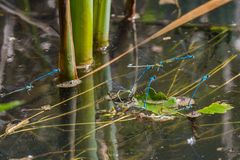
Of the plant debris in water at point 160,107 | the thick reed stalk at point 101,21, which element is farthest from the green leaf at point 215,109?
the thick reed stalk at point 101,21

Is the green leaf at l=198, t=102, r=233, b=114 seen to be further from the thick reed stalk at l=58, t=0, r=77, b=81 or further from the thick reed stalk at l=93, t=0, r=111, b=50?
the thick reed stalk at l=93, t=0, r=111, b=50

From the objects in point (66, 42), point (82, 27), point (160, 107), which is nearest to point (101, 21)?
point (82, 27)

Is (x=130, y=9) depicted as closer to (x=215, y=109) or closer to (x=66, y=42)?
(x=66, y=42)

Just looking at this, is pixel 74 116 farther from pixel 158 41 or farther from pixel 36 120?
pixel 158 41

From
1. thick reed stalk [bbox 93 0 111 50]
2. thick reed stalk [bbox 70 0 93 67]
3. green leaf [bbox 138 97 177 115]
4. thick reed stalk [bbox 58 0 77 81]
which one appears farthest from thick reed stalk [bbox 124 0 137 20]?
green leaf [bbox 138 97 177 115]

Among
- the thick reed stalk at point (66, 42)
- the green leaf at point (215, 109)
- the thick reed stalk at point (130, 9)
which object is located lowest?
the green leaf at point (215, 109)

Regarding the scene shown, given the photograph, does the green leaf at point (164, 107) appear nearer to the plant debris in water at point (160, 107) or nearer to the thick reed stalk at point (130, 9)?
the plant debris in water at point (160, 107)
